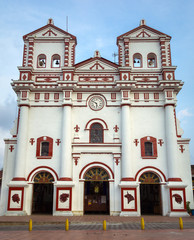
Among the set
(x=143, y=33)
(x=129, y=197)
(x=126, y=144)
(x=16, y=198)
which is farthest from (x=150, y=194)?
(x=143, y=33)

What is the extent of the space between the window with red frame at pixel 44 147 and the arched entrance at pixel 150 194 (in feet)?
27.5

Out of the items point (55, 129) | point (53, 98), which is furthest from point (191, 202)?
point (53, 98)

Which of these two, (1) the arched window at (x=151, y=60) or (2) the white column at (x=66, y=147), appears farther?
(1) the arched window at (x=151, y=60)

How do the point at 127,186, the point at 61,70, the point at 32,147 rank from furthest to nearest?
1. the point at 61,70
2. the point at 32,147
3. the point at 127,186

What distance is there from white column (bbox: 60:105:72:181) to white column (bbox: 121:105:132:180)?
461 centimetres

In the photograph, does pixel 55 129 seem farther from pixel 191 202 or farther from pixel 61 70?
pixel 191 202

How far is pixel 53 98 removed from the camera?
2638cm

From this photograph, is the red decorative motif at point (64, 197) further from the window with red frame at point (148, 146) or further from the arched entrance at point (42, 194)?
the window with red frame at point (148, 146)

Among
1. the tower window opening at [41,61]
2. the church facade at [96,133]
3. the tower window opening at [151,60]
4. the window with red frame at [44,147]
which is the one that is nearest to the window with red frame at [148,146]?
the church facade at [96,133]

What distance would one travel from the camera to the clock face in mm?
26078

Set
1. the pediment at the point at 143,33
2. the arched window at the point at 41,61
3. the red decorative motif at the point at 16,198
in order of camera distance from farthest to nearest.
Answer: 1. the pediment at the point at 143,33
2. the arched window at the point at 41,61
3. the red decorative motif at the point at 16,198

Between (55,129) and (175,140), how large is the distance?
1075cm

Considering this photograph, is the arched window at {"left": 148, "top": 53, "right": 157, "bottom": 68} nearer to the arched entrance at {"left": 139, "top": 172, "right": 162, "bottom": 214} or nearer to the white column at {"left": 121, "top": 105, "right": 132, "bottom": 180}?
the white column at {"left": 121, "top": 105, "right": 132, "bottom": 180}

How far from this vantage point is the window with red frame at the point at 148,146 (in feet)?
81.1
